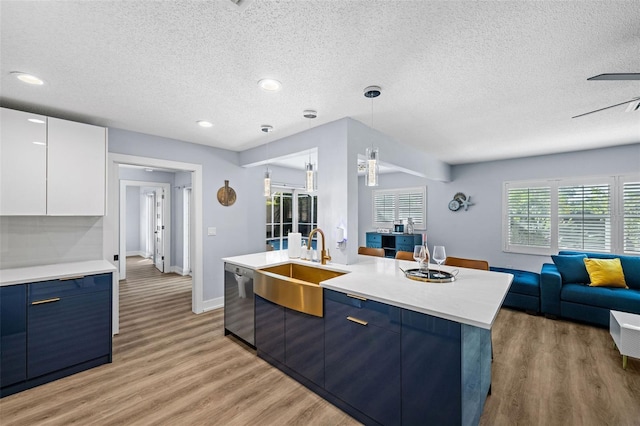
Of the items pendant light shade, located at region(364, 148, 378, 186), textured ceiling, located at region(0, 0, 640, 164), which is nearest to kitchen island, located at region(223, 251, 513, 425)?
pendant light shade, located at region(364, 148, 378, 186)

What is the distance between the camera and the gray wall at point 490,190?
4.34 meters

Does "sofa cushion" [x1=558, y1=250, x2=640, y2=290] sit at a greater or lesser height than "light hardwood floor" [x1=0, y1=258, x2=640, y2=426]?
greater

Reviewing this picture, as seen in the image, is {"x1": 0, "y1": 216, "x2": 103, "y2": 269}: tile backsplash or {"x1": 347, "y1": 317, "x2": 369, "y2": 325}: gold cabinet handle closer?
{"x1": 347, "y1": 317, "x2": 369, "y2": 325}: gold cabinet handle

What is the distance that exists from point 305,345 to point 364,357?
2.01 feet

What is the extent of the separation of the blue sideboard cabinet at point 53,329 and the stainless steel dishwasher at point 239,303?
44.3 inches

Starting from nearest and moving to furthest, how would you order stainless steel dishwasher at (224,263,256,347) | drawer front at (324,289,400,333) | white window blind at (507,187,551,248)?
1. drawer front at (324,289,400,333)
2. stainless steel dishwasher at (224,263,256,347)
3. white window blind at (507,187,551,248)

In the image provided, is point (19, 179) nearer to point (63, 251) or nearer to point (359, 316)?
point (63, 251)

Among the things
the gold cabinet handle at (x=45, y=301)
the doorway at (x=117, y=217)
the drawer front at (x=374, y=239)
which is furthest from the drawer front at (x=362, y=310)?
the drawer front at (x=374, y=239)

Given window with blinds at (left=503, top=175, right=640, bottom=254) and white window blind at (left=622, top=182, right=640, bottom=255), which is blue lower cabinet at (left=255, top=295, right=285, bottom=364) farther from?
white window blind at (left=622, top=182, right=640, bottom=255)

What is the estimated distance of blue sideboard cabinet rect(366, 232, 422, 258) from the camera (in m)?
6.04

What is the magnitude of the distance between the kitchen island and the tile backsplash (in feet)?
7.97

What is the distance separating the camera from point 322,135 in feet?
10.5

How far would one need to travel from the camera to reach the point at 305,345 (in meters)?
2.32

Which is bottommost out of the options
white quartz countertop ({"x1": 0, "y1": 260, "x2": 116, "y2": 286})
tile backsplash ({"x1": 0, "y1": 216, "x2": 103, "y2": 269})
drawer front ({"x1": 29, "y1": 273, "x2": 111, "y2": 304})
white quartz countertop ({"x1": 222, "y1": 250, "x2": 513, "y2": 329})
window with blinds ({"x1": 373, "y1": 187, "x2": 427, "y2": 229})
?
drawer front ({"x1": 29, "y1": 273, "x2": 111, "y2": 304})
